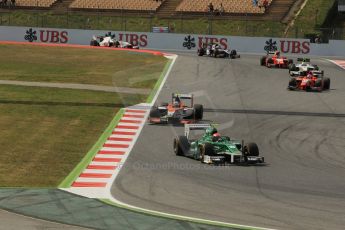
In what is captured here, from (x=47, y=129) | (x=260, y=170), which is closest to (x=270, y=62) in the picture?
(x=47, y=129)

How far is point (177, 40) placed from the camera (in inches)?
2758

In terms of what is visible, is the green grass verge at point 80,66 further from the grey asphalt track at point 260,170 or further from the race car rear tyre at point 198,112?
the race car rear tyre at point 198,112

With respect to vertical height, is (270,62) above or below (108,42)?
above

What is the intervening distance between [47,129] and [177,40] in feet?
146

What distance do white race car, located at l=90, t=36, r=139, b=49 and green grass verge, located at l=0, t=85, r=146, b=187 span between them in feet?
96.6

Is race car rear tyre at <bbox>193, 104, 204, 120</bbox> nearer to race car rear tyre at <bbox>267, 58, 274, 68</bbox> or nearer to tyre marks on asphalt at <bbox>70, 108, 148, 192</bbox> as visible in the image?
tyre marks on asphalt at <bbox>70, 108, 148, 192</bbox>

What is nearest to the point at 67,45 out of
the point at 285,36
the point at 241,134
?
the point at 285,36

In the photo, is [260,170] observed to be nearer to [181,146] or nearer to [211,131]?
[211,131]

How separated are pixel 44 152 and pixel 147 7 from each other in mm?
57938

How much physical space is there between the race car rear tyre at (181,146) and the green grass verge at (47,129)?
2649mm

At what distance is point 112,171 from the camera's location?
66.7 feet

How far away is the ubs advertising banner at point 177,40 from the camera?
2645 inches

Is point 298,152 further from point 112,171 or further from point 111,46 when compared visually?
point 111,46

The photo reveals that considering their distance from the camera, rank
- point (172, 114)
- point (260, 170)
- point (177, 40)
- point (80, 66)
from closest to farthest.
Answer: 1. point (260, 170)
2. point (172, 114)
3. point (80, 66)
4. point (177, 40)
